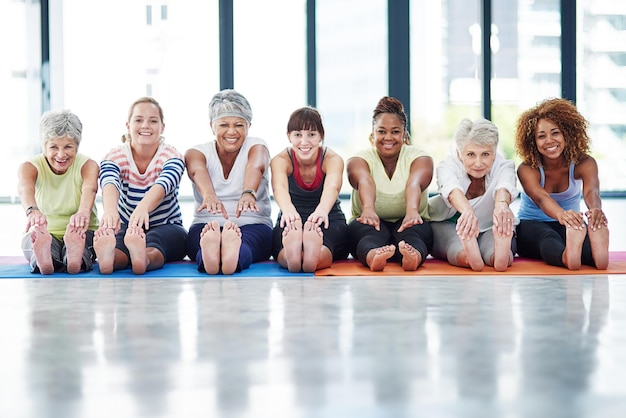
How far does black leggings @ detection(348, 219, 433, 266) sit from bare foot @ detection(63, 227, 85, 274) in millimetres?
1029

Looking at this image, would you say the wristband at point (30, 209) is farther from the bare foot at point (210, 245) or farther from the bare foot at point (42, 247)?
the bare foot at point (210, 245)

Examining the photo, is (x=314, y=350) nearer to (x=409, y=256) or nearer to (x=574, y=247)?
(x=409, y=256)

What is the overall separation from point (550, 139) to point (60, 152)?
1.93 metres

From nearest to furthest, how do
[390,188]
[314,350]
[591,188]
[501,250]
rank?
1. [314,350]
2. [501,250]
3. [591,188]
4. [390,188]

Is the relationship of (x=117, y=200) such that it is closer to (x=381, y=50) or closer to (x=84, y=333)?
(x=84, y=333)

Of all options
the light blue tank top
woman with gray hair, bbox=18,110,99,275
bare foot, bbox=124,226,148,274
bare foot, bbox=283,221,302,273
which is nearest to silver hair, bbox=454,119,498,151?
the light blue tank top

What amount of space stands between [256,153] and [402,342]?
158cm

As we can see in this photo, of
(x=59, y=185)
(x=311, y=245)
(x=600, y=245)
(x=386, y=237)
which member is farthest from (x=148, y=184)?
(x=600, y=245)

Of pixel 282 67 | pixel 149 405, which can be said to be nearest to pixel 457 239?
pixel 149 405

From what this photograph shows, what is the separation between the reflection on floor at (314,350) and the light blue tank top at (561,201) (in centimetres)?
73

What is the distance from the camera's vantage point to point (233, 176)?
3.09 meters

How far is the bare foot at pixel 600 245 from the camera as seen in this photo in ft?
9.20

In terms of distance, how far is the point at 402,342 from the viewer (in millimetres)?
1639

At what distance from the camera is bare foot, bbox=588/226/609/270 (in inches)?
110
